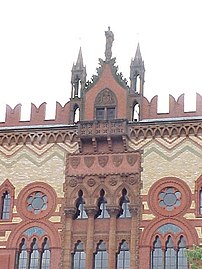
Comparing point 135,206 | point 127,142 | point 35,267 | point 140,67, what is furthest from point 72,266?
point 140,67

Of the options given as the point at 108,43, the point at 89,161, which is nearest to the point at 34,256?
the point at 89,161

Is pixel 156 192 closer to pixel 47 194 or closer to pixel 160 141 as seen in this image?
pixel 160 141

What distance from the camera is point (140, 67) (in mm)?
43125

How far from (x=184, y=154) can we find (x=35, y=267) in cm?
960

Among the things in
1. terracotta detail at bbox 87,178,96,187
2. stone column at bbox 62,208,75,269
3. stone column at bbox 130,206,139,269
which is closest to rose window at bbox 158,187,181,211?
stone column at bbox 130,206,139,269

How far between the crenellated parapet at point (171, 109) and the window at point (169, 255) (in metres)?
6.55

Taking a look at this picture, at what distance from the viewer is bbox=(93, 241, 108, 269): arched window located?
40.1 m

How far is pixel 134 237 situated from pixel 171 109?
7132mm

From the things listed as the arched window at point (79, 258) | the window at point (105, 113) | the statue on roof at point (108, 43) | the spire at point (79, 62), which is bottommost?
the arched window at point (79, 258)

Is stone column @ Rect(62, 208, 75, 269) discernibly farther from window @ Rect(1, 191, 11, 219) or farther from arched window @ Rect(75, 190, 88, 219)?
window @ Rect(1, 191, 11, 219)

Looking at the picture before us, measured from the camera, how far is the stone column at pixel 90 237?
131ft

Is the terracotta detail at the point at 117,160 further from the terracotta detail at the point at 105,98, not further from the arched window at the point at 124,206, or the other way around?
the terracotta detail at the point at 105,98

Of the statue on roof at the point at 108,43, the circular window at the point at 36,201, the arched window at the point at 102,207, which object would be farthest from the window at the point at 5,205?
the statue on roof at the point at 108,43

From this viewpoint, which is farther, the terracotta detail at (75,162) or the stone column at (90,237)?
the terracotta detail at (75,162)
